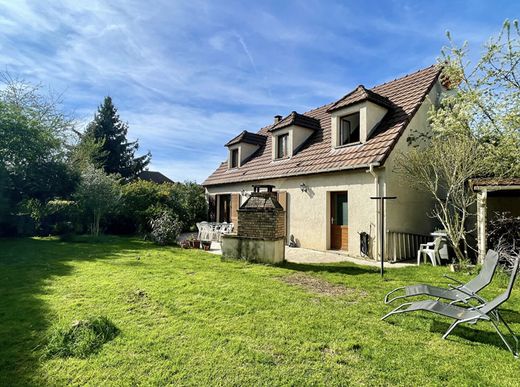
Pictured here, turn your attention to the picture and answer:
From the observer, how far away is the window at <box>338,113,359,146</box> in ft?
39.6

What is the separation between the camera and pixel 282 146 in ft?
50.6

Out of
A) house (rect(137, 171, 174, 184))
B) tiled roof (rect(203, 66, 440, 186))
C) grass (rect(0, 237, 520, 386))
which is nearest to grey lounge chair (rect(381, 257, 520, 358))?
grass (rect(0, 237, 520, 386))

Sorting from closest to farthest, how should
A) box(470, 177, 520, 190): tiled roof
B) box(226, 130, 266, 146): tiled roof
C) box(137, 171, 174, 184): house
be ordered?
box(470, 177, 520, 190): tiled roof → box(226, 130, 266, 146): tiled roof → box(137, 171, 174, 184): house

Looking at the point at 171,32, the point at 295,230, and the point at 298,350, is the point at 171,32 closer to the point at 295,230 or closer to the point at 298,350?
the point at 295,230

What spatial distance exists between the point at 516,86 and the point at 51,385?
943 centimetres

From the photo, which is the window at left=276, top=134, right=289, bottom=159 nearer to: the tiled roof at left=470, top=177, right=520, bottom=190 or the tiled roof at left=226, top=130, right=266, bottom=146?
the tiled roof at left=226, top=130, right=266, bottom=146

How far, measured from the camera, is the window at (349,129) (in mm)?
12078

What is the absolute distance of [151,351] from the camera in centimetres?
346

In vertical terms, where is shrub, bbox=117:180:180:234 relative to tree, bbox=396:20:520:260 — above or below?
below

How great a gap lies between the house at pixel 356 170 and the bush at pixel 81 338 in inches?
333

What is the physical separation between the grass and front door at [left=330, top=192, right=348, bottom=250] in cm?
394

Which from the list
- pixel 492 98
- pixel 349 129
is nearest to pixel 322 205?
pixel 349 129

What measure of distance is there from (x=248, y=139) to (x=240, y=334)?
51.1 feet

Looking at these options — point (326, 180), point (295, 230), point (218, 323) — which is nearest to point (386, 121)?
point (326, 180)
